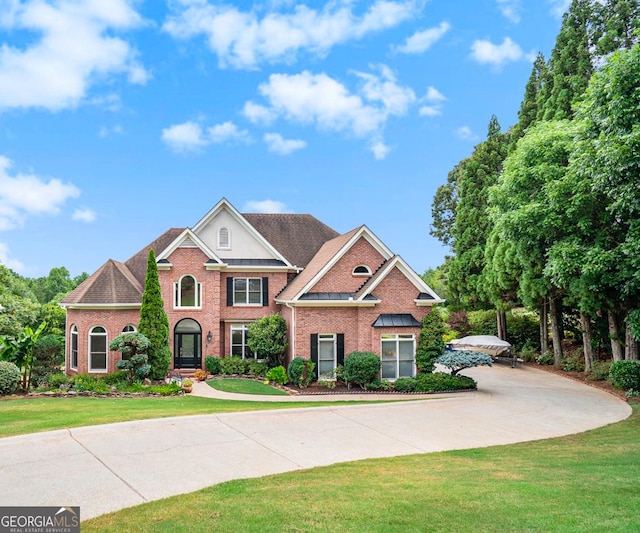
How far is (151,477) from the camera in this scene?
861cm

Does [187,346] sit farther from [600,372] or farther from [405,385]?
[600,372]

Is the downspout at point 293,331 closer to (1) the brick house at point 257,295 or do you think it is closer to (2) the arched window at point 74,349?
(1) the brick house at point 257,295

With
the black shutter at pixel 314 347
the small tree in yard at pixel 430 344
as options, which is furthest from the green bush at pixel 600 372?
the black shutter at pixel 314 347

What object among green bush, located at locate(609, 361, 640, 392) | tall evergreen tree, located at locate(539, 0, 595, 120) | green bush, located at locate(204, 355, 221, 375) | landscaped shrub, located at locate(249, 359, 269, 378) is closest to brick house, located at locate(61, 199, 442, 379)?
green bush, located at locate(204, 355, 221, 375)

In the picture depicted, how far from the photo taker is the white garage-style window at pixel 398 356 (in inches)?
851

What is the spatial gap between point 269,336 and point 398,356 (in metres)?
5.78

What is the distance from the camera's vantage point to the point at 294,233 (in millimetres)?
30375

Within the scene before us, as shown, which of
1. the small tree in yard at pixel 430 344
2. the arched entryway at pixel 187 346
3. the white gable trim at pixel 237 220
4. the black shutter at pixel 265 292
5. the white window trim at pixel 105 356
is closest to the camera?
the small tree in yard at pixel 430 344

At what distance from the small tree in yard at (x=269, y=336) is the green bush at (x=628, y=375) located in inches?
551

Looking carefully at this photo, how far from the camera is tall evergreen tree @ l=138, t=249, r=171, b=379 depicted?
22.1 m

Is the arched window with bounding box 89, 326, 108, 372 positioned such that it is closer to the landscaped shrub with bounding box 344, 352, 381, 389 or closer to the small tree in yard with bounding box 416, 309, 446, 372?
the landscaped shrub with bounding box 344, 352, 381, 389

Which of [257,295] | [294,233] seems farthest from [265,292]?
[294,233]

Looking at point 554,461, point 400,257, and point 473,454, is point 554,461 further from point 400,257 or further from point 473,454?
point 400,257

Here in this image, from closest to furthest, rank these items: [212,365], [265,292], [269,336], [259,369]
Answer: [269,336] → [259,369] → [212,365] → [265,292]
